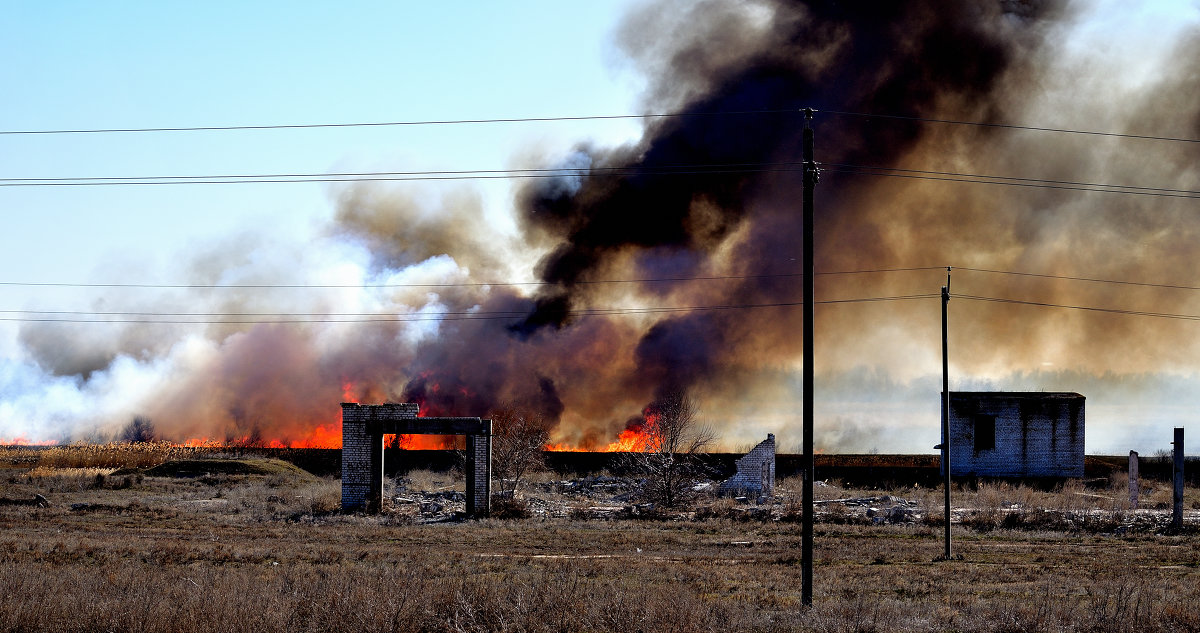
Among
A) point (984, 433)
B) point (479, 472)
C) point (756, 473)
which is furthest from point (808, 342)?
point (984, 433)

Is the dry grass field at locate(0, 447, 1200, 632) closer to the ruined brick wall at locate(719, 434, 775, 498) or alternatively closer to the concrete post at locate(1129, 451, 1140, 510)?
the concrete post at locate(1129, 451, 1140, 510)

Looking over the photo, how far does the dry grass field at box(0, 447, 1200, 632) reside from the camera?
13547 mm

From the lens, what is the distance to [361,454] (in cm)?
3553

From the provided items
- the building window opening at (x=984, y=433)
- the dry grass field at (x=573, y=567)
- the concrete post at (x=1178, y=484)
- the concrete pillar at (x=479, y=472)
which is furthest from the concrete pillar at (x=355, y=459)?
the building window opening at (x=984, y=433)

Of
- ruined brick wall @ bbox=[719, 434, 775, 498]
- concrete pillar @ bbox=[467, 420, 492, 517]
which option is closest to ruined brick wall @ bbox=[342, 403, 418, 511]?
concrete pillar @ bbox=[467, 420, 492, 517]

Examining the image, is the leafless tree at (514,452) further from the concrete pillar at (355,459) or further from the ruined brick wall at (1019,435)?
the ruined brick wall at (1019,435)

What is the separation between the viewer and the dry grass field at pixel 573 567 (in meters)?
13.5

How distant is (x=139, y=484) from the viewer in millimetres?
46094

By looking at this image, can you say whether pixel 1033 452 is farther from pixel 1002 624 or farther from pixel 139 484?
pixel 139 484

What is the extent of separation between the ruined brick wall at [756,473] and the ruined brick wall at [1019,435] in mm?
11415

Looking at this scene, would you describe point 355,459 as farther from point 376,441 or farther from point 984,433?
point 984,433

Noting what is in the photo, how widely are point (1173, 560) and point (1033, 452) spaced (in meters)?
25.8

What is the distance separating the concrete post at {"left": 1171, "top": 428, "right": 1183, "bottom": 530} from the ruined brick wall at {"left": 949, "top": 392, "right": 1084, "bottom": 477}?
49.3 feet

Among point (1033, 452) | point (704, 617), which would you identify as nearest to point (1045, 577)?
point (704, 617)
